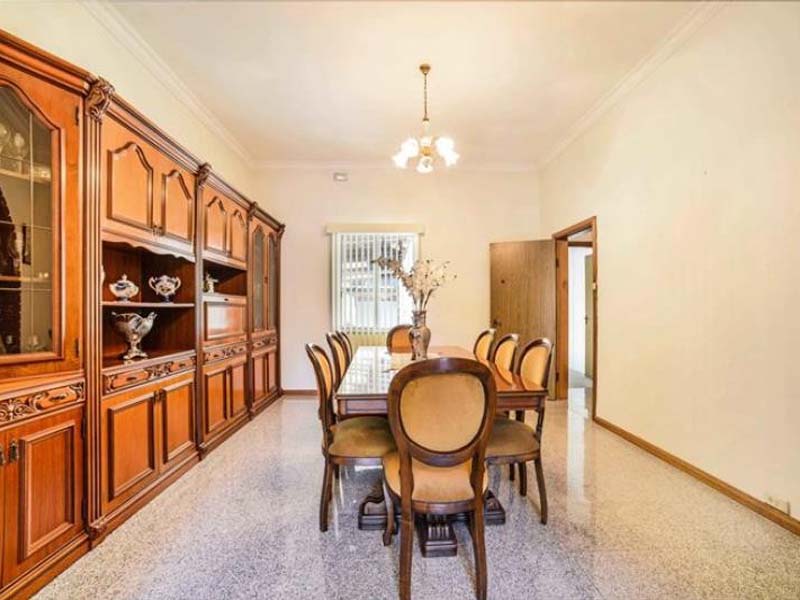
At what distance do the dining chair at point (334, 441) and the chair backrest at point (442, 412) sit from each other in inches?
18.7

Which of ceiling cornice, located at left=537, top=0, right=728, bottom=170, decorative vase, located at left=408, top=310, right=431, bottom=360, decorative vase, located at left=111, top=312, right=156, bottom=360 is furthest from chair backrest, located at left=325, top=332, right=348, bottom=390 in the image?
ceiling cornice, located at left=537, top=0, right=728, bottom=170

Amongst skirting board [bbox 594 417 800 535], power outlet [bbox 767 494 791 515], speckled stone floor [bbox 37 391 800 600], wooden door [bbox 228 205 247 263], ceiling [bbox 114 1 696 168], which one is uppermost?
ceiling [bbox 114 1 696 168]

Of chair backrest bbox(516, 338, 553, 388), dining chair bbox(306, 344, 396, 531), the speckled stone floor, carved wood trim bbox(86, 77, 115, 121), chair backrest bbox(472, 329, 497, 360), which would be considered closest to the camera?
the speckled stone floor

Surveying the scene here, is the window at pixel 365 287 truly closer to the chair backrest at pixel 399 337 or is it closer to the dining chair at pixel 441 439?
the chair backrest at pixel 399 337

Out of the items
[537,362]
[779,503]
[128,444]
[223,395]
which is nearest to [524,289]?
[537,362]

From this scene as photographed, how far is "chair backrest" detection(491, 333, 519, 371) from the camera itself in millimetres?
2722

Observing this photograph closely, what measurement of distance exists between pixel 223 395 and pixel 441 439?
8.18 ft

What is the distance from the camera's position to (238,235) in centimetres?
366

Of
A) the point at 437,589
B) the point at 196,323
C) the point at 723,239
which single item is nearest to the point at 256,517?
the point at 437,589

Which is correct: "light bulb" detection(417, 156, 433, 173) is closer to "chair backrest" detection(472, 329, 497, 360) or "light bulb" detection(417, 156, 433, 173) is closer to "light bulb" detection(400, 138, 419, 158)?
"light bulb" detection(400, 138, 419, 158)

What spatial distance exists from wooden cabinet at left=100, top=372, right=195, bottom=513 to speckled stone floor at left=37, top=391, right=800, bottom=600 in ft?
0.58

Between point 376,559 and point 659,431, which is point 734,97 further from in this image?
point 376,559

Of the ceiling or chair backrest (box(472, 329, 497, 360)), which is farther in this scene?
chair backrest (box(472, 329, 497, 360))

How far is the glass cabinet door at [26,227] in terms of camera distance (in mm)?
1598
